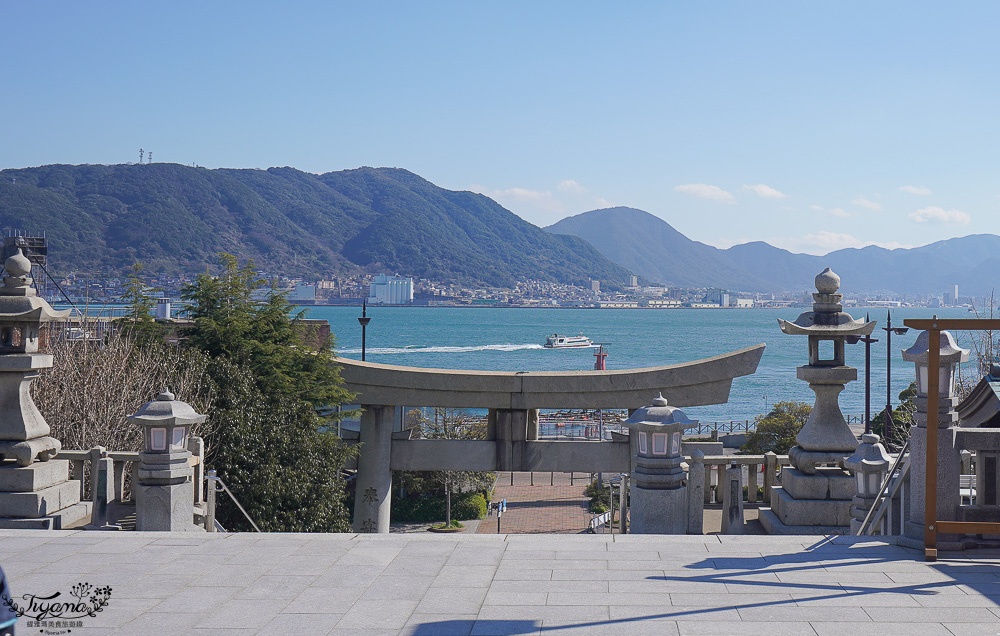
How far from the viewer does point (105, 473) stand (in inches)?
371

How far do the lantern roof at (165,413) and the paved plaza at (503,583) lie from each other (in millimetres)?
1299

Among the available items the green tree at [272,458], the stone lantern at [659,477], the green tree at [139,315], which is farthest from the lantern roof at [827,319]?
the green tree at [139,315]

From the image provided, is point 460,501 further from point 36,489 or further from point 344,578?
point 344,578

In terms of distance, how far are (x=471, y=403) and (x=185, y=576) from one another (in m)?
7.25

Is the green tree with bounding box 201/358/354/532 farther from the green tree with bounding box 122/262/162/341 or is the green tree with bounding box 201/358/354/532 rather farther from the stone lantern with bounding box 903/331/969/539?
the stone lantern with bounding box 903/331/969/539

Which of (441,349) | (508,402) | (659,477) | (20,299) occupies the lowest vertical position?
(441,349)

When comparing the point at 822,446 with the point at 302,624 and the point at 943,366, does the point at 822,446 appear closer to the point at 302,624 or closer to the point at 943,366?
the point at 943,366

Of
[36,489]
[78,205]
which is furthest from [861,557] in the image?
[78,205]

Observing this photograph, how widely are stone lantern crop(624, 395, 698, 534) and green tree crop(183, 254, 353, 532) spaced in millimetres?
7240

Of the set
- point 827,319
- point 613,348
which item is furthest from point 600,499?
point 613,348

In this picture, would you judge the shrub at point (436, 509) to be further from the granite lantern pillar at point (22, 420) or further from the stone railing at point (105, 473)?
the granite lantern pillar at point (22, 420)

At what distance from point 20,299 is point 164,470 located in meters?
2.87

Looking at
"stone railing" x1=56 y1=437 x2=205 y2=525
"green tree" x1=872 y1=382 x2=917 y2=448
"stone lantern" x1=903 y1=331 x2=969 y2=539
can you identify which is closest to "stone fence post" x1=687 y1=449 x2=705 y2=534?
"stone lantern" x1=903 y1=331 x2=969 y2=539

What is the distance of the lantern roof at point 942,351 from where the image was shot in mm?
6922
